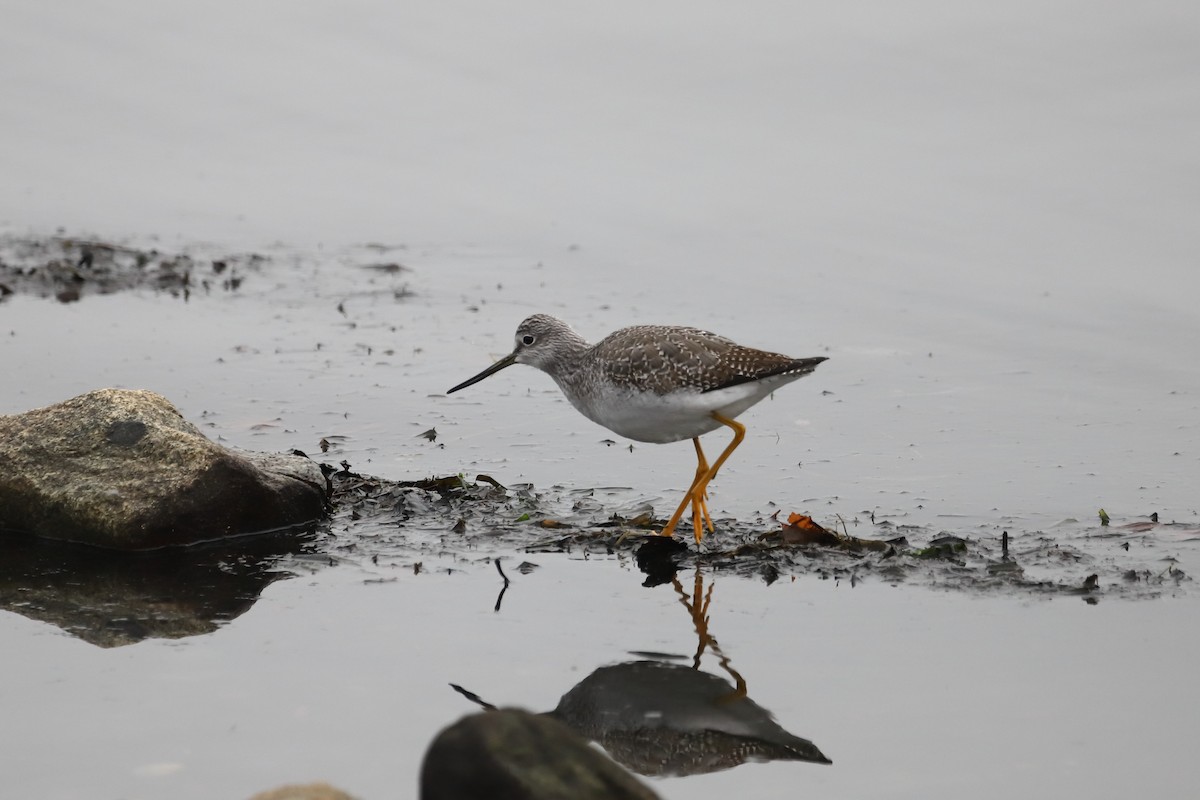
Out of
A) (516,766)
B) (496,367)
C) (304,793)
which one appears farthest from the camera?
(496,367)

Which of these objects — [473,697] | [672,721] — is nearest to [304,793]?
[473,697]

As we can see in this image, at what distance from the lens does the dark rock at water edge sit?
3924 millimetres

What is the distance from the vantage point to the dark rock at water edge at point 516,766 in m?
3.92

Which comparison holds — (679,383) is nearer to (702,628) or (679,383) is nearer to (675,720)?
(702,628)

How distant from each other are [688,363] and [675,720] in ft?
7.89

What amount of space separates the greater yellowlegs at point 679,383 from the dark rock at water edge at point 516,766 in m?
2.86

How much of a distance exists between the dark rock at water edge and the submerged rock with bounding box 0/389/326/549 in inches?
123

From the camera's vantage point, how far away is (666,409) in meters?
7.02

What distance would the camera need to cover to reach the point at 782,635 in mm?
5727

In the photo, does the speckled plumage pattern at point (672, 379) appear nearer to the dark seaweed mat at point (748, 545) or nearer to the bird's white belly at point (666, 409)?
the bird's white belly at point (666, 409)

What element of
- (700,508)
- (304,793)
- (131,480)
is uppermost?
(700,508)

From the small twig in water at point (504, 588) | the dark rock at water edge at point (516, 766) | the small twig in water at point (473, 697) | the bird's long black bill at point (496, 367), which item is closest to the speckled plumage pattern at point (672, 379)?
the bird's long black bill at point (496, 367)

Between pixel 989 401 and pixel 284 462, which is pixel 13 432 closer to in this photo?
pixel 284 462

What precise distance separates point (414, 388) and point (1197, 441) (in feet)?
16.6
